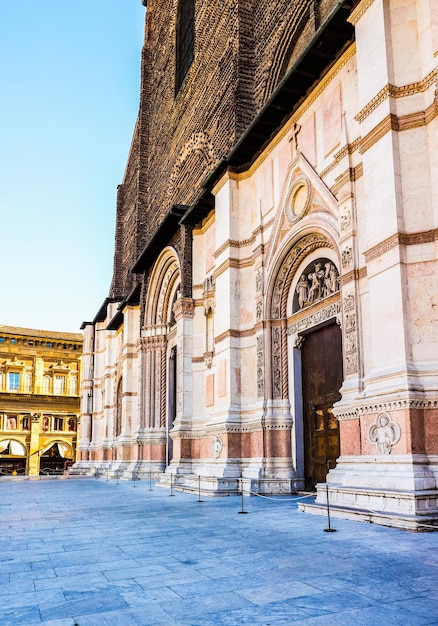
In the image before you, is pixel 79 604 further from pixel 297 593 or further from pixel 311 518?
pixel 311 518

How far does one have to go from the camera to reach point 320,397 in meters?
11.6

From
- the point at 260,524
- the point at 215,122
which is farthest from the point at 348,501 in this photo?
the point at 215,122

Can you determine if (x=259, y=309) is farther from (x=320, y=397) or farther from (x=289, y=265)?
(x=320, y=397)

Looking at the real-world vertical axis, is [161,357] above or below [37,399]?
above

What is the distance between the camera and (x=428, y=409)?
293 inches

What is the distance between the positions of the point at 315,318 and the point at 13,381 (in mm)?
44385

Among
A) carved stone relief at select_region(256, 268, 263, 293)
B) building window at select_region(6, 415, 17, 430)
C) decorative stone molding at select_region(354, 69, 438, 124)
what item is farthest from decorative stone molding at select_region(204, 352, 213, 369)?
building window at select_region(6, 415, 17, 430)

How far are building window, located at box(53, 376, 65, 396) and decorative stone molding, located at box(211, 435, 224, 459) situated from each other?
4152cm

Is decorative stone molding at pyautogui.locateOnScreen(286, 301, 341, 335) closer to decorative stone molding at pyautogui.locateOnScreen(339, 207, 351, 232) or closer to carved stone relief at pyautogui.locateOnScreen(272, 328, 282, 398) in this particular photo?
carved stone relief at pyautogui.locateOnScreen(272, 328, 282, 398)

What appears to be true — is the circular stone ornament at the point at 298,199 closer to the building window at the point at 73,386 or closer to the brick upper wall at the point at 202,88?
the brick upper wall at the point at 202,88

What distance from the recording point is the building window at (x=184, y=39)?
21172mm

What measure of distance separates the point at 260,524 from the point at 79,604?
402cm

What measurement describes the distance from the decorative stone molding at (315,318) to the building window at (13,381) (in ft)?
141

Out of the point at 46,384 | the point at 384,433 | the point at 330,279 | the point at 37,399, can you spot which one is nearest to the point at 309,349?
the point at 330,279
